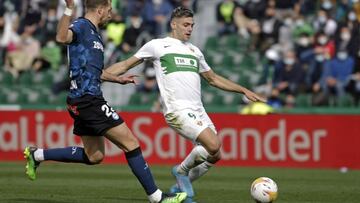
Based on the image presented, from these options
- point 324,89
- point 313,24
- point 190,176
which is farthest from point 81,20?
point 313,24

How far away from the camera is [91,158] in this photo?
11.9 meters

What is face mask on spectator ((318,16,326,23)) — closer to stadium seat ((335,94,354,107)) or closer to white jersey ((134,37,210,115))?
stadium seat ((335,94,354,107))

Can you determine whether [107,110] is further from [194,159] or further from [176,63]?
[194,159]

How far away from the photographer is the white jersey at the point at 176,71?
12.3 metres

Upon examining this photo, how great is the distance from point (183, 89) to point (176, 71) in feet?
0.78

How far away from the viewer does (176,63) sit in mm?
→ 12391

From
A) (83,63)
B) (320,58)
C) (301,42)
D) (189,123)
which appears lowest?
(320,58)

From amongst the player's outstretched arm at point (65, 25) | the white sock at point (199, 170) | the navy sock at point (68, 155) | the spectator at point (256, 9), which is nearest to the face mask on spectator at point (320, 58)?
the spectator at point (256, 9)

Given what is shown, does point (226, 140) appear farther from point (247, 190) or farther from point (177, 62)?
point (177, 62)

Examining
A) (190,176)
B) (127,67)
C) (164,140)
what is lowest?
(164,140)

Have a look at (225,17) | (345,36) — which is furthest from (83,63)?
(225,17)

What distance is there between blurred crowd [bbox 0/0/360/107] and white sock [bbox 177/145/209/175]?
10499 mm

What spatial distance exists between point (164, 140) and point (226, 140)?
1.30 meters

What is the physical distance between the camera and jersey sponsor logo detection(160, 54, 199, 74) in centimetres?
1239
